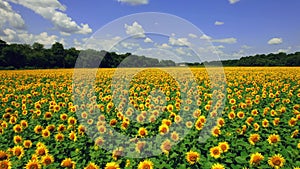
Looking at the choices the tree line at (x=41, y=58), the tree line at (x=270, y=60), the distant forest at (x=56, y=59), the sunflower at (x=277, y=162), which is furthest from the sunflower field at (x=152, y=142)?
the tree line at (x=270, y=60)

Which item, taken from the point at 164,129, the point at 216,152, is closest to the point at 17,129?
the point at 164,129

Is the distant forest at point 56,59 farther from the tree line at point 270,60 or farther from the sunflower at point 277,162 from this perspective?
the sunflower at point 277,162

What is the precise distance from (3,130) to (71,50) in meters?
51.0

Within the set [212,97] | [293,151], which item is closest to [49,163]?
[293,151]

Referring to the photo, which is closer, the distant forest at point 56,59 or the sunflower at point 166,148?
the sunflower at point 166,148

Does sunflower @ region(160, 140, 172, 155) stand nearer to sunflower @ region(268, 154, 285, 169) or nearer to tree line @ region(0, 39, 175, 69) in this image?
sunflower @ region(268, 154, 285, 169)

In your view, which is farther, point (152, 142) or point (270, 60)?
point (270, 60)

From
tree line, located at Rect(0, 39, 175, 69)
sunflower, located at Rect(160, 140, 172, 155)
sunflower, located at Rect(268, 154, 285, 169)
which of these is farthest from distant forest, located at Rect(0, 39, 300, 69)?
sunflower, located at Rect(268, 154, 285, 169)

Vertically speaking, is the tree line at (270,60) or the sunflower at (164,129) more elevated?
the tree line at (270,60)

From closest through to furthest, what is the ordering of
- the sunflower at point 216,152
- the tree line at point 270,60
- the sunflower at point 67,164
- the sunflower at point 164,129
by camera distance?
the sunflower at point 67,164 < the sunflower at point 216,152 < the sunflower at point 164,129 < the tree line at point 270,60

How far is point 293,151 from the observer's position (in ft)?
11.9

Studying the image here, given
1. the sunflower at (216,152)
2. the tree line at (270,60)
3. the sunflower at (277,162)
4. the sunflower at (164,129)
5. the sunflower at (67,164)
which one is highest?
the tree line at (270,60)

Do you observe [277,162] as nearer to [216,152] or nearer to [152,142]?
[216,152]

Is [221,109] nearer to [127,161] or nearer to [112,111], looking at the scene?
[112,111]
